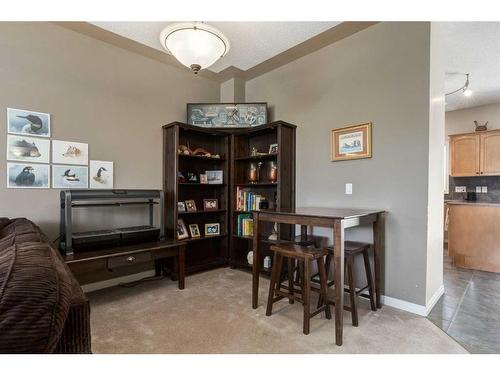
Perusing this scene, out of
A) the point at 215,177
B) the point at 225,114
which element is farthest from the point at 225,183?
the point at 225,114

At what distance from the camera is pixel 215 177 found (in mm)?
3537

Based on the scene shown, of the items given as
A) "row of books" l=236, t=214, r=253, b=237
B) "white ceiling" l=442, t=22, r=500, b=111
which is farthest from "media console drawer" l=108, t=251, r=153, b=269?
"white ceiling" l=442, t=22, r=500, b=111

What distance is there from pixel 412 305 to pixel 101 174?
10.5 ft

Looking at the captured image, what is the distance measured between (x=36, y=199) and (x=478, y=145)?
6136mm

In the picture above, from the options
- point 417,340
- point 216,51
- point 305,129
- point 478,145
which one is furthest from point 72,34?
point 478,145

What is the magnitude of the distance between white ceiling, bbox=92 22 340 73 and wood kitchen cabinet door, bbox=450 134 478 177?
3604 millimetres

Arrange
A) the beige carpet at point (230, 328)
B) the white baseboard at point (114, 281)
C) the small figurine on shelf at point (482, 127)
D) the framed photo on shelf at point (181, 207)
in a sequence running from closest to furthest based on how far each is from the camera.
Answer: the beige carpet at point (230, 328)
the white baseboard at point (114, 281)
the framed photo on shelf at point (181, 207)
the small figurine on shelf at point (482, 127)

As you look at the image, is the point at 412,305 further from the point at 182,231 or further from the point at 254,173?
the point at 182,231

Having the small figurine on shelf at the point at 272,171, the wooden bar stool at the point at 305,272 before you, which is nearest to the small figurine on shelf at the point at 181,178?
the small figurine on shelf at the point at 272,171

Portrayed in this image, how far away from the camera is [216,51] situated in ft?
6.88

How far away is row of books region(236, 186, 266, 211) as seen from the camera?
328 centimetres

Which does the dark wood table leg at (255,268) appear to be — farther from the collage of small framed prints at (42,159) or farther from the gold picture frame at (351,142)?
the collage of small framed prints at (42,159)

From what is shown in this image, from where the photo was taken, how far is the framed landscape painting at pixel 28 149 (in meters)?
2.24

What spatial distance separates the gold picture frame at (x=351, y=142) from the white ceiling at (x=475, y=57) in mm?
1173
